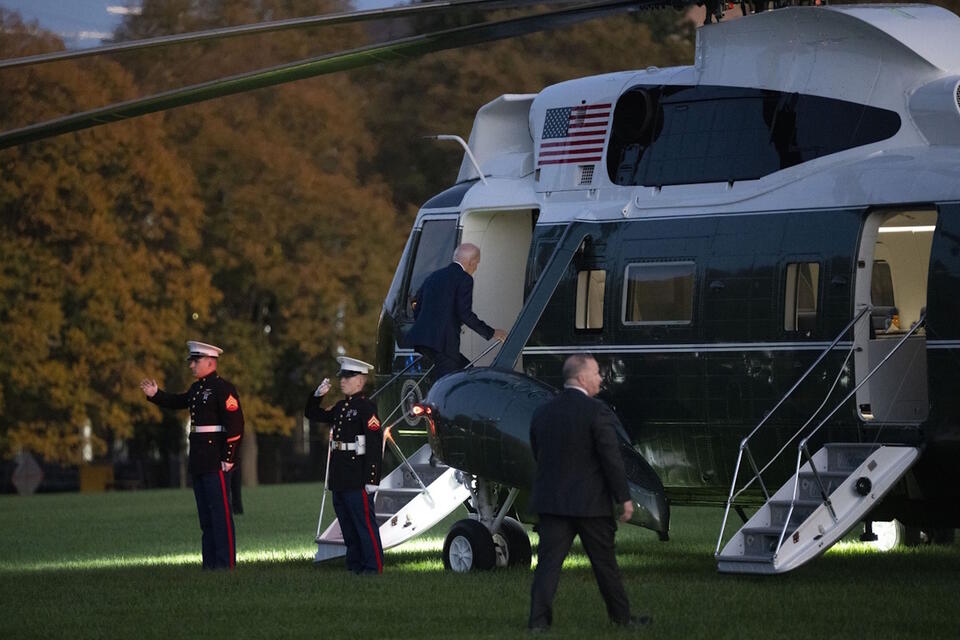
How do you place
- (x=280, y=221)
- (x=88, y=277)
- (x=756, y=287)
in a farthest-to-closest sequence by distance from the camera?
1. (x=280, y=221)
2. (x=88, y=277)
3. (x=756, y=287)

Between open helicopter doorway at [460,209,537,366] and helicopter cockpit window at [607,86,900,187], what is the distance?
1.75 meters

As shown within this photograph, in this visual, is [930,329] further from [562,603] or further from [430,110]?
[430,110]

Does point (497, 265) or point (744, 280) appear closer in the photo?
point (744, 280)

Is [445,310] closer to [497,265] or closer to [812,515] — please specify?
[497,265]

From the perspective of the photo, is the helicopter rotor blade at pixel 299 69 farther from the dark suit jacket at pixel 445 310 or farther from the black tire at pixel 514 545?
the black tire at pixel 514 545

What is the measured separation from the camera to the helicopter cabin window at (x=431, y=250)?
18.0 metres

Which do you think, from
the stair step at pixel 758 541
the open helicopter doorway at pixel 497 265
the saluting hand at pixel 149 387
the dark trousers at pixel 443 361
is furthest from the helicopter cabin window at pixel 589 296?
the saluting hand at pixel 149 387

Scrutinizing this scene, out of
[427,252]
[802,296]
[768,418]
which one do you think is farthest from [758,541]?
[427,252]

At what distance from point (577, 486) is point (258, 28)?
3851mm

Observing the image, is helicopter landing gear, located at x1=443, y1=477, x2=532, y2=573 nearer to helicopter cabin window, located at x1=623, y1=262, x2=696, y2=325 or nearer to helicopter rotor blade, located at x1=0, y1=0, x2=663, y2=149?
helicopter cabin window, located at x1=623, y1=262, x2=696, y2=325

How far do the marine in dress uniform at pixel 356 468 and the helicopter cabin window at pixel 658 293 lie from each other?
2.33 m

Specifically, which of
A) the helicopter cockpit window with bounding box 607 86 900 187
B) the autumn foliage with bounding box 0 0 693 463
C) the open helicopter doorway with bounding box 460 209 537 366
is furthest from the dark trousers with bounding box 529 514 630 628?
the autumn foliage with bounding box 0 0 693 463

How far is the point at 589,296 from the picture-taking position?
647 inches

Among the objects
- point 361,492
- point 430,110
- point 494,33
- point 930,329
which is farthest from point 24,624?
point 430,110
